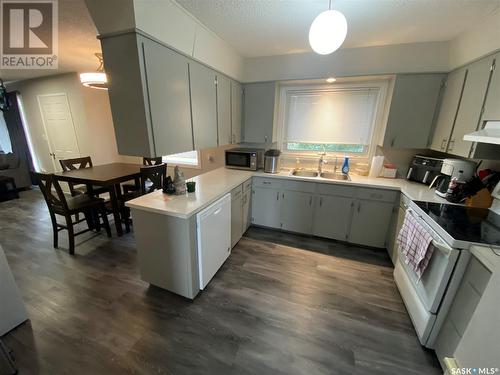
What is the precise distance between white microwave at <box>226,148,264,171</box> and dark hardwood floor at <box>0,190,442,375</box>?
128 centimetres

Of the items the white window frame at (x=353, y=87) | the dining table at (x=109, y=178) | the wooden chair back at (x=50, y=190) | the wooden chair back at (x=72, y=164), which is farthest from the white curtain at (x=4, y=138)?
the white window frame at (x=353, y=87)

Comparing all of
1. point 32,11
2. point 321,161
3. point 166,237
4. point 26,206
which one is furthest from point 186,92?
point 26,206

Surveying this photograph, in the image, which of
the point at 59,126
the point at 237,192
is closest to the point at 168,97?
the point at 237,192

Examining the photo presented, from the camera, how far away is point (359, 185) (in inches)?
97.1

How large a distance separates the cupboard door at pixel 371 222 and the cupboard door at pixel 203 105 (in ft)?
6.87

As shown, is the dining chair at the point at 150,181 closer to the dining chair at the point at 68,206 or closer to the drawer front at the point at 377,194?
the dining chair at the point at 68,206

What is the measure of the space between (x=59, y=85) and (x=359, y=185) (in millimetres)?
5942

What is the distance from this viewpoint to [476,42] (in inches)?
72.7

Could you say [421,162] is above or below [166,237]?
above

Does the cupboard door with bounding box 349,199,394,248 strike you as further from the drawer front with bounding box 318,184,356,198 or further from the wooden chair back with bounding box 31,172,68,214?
the wooden chair back with bounding box 31,172,68,214

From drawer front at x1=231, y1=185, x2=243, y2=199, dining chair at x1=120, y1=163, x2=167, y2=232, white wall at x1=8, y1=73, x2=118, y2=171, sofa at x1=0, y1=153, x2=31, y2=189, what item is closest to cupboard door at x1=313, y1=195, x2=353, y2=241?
drawer front at x1=231, y1=185, x2=243, y2=199

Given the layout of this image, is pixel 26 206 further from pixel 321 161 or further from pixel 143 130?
pixel 321 161

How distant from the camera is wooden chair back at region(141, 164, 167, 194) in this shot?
2611mm

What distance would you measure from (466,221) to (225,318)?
2077mm
